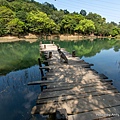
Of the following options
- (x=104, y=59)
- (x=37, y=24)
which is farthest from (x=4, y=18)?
(x=104, y=59)

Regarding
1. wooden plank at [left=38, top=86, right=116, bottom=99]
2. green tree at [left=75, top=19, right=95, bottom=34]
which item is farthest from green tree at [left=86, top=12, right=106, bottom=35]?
wooden plank at [left=38, top=86, right=116, bottom=99]

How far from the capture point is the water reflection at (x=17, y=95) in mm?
5089

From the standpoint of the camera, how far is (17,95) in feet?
21.2

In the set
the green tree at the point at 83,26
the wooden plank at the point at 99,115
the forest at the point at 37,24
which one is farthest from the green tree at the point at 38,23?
the wooden plank at the point at 99,115

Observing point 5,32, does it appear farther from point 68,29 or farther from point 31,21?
point 68,29

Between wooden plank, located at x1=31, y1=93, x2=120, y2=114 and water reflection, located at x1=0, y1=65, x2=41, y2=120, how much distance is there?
137 centimetres

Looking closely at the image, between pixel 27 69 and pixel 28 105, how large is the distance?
17.4 feet

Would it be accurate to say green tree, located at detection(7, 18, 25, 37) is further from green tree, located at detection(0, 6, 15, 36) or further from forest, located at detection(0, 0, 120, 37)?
green tree, located at detection(0, 6, 15, 36)

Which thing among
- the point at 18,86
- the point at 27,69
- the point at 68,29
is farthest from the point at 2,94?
the point at 68,29

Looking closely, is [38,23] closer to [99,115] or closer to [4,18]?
[4,18]

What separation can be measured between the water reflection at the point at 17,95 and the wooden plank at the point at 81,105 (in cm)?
137

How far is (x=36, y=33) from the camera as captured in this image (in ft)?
143

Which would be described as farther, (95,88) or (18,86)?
(18,86)

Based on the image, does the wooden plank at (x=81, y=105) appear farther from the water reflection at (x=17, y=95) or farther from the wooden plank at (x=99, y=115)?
the water reflection at (x=17, y=95)
